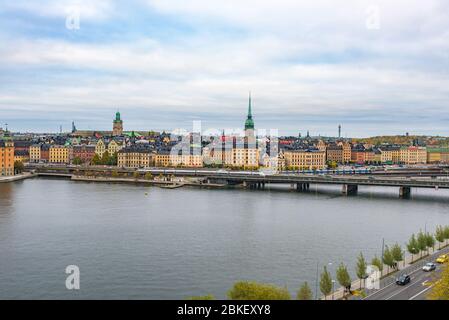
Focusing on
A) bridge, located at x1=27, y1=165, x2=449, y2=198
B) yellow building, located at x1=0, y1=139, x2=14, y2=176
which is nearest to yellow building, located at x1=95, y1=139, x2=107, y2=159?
bridge, located at x1=27, y1=165, x2=449, y2=198

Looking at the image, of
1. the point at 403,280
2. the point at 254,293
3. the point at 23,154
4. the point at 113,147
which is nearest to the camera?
the point at 254,293

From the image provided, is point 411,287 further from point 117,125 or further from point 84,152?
point 117,125

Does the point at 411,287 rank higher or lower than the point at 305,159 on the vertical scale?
lower

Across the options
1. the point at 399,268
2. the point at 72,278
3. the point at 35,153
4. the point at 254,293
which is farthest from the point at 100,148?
the point at 254,293

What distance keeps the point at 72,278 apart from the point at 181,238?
5.38m

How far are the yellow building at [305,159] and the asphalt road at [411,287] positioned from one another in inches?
1727

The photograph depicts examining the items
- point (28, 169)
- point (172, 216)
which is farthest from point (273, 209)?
point (28, 169)

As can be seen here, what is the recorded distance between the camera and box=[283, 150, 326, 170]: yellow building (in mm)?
57094

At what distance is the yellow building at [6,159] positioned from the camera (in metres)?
42.7

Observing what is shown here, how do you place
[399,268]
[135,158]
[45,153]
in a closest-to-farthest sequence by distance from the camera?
[399,268], [135,158], [45,153]

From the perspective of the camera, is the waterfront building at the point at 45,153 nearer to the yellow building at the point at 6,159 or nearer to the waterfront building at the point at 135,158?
the waterfront building at the point at 135,158

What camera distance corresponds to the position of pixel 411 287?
10875 mm

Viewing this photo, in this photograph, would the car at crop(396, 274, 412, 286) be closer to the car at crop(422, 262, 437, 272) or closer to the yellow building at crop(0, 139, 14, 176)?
the car at crop(422, 262, 437, 272)

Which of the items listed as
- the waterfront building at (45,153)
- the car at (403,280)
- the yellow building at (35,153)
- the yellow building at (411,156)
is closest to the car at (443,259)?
the car at (403,280)
